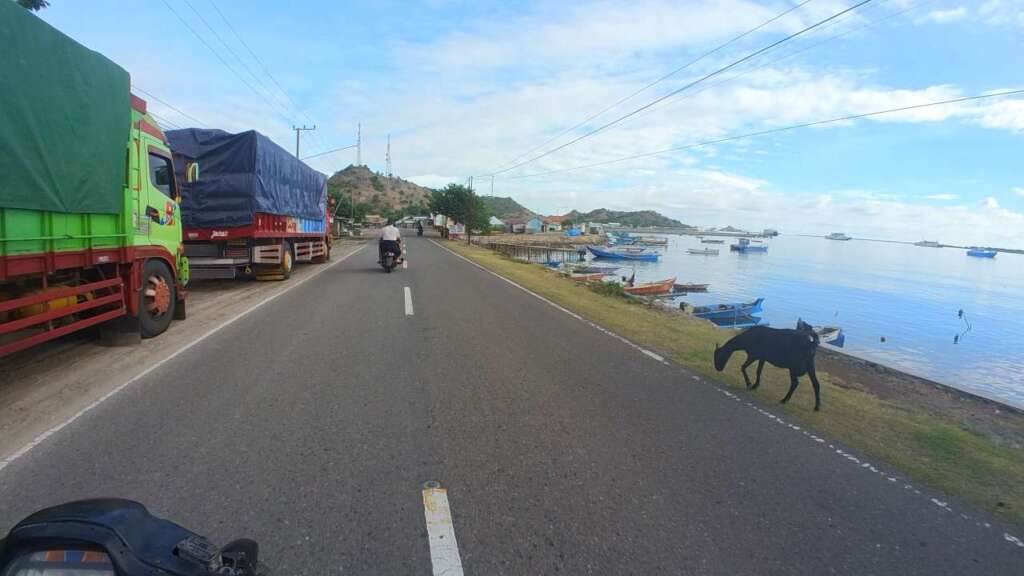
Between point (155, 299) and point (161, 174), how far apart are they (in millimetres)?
2075

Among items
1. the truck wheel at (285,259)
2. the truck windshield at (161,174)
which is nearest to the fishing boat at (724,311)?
the truck wheel at (285,259)

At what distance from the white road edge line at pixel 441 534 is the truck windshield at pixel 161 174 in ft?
23.6

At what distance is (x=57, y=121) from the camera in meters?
5.52

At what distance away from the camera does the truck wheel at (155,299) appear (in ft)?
24.1

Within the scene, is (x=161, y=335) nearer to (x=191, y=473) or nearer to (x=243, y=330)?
(x=243, y=330)

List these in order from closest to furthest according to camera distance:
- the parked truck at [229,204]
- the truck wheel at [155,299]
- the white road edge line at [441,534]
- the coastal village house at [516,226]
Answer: the white road edge line at [441,534] → the truck wheel at [155,299] → the parked truck at [229,204] → the coastal village house at [516,226]

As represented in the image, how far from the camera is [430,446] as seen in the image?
4.15 metres

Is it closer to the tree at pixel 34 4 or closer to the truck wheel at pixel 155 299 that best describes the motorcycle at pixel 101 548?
the truck wheel at pixel 155 299

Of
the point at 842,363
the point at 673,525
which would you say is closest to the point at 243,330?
the point at 673,525

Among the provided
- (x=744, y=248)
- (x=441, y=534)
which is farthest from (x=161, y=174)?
(x=744, y=248)

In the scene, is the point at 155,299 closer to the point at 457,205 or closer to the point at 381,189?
the point at 457,205

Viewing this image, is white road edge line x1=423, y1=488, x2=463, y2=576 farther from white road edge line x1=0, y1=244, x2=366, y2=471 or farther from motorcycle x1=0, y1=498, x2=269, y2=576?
white road edge line x1=0, y1=244, x2=366, y2=471

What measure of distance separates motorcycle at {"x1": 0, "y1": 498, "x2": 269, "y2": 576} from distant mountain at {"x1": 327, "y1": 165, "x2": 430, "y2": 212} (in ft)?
490

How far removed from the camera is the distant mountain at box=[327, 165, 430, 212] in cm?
15662
